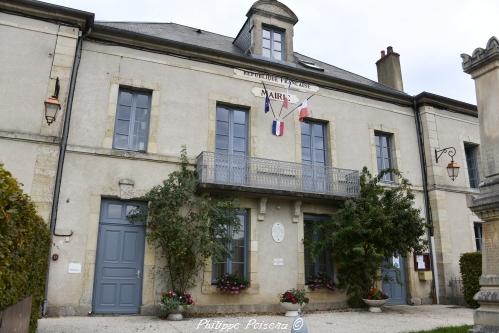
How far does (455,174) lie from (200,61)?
7066 millimetres

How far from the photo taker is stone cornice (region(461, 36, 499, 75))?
4738 millimetres

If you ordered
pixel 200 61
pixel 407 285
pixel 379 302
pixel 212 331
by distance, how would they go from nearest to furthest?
pixel 212 331, pixel 379 302, pixel 200 61, pixel 407 285

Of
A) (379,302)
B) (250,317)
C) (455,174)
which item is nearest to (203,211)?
(250,317)

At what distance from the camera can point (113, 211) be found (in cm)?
817

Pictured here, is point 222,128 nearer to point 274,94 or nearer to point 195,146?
point 195,146

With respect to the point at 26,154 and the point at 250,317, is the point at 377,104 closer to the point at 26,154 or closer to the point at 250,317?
the point at 250,317

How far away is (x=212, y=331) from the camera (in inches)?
240

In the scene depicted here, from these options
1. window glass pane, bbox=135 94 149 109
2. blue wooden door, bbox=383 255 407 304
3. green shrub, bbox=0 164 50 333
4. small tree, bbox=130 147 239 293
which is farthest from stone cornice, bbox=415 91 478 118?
green shrub, bbox=0 164 50 333

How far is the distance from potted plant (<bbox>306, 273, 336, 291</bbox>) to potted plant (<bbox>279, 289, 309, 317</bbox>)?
0.90 meters

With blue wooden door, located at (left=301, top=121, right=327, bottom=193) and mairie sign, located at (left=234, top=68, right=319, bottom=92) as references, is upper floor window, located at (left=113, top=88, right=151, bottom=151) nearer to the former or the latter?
mairie sign, located at (left=234, top=68, right=319, bottom=92)

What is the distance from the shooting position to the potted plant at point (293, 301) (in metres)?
8.05

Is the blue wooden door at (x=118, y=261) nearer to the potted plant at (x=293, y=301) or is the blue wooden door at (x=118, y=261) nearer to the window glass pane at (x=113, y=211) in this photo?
the window glass pane at (x=113, y=211)

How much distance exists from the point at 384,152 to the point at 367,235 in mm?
3545

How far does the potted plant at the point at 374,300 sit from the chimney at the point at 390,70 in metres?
6.96
